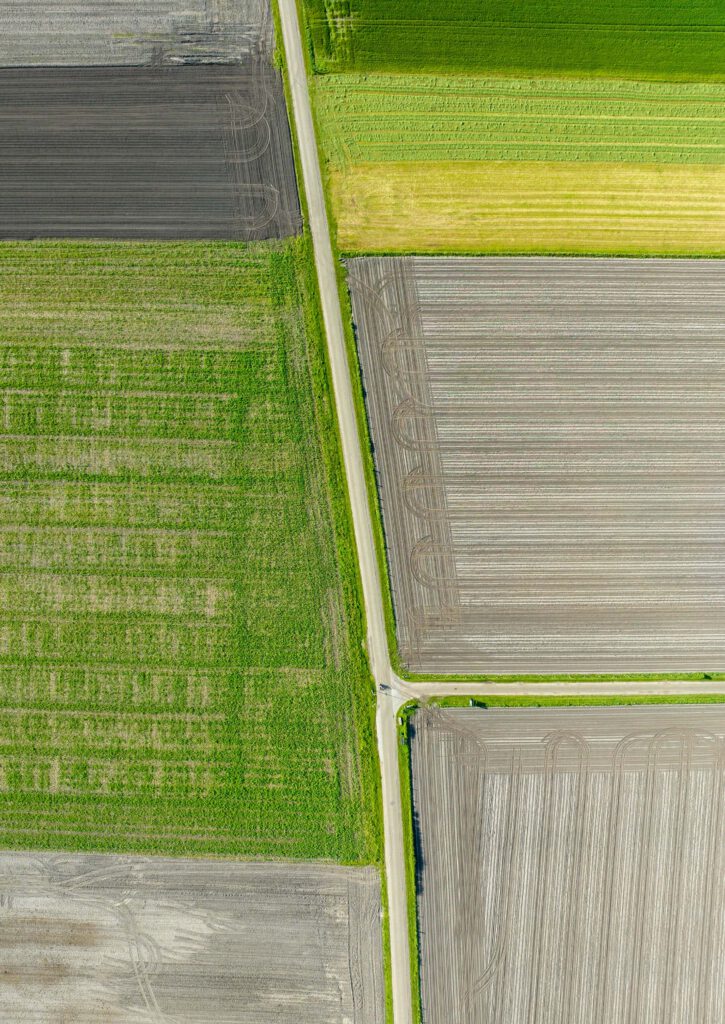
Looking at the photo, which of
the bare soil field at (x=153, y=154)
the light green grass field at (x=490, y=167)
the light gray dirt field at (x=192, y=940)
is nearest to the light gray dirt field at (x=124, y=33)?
the bare soil field at (x=153, y=154)

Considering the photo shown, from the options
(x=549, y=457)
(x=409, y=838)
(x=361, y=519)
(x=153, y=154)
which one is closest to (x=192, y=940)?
(x=409, y=838)

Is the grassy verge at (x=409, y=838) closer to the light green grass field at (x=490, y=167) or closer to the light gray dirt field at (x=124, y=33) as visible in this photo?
the light green grass field at (x=490, y=167)

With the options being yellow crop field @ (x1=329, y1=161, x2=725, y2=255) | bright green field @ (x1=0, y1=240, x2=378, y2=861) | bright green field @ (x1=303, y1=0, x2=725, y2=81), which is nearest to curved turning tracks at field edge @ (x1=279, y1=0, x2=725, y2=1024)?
bright green field @ (x1=0, y1=240, x2=378, y2=861)

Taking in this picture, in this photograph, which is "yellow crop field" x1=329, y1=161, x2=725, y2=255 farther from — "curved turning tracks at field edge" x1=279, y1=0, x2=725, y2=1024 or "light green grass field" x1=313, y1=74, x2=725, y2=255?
"curved turning tracks at field edge" x1=279, y1=0, x2=725, y2=1024

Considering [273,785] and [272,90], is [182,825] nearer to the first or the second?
[273,785]

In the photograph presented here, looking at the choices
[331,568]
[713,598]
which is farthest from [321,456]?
[713,598]
